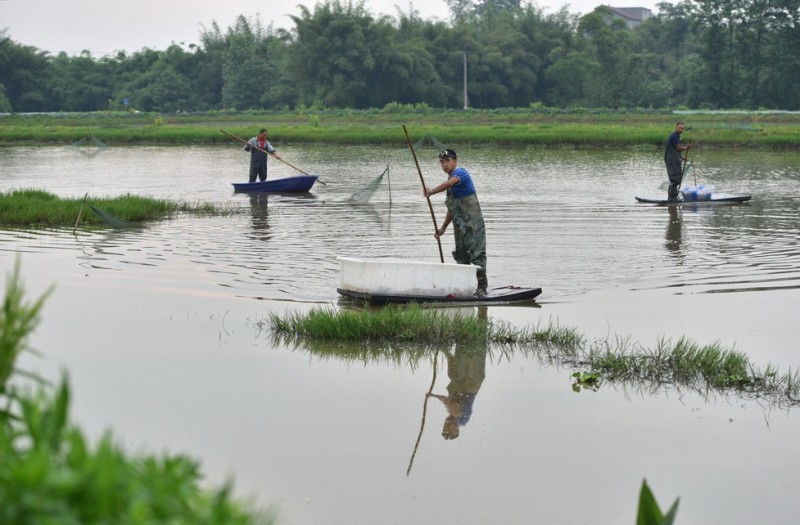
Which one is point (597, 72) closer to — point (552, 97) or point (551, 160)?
point (552, 97)

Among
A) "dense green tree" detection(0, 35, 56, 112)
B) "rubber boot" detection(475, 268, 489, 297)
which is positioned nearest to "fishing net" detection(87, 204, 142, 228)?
"rubber boot" detection(475, 268, 489, 297)

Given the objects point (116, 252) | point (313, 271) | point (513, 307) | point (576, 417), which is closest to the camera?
point (576, 417)

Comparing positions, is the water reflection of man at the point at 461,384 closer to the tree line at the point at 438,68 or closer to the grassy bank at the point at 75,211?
the grassy bank at the point at 75,211

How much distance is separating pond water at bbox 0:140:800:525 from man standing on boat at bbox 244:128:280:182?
2507mm

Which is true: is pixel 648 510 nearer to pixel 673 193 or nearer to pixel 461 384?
pixel 461 384

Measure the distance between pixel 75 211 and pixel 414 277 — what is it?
26.8 ft

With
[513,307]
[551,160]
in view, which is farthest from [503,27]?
[513,307]

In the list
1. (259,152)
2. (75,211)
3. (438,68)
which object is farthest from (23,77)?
(75,211)

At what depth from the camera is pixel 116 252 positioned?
A: 13570 mm

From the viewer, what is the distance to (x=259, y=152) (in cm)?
2177

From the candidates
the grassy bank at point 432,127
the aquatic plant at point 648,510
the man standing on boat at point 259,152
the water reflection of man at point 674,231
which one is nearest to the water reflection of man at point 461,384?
the aquatic plant at point 648,510

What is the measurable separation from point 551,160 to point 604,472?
26.8 metres

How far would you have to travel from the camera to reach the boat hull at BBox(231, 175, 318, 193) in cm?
2139

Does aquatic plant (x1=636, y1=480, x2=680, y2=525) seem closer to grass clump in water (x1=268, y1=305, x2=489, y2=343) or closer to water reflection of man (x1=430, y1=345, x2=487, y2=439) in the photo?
water reflection of man (x1=430, y1=345, x2=487, y2=439)
